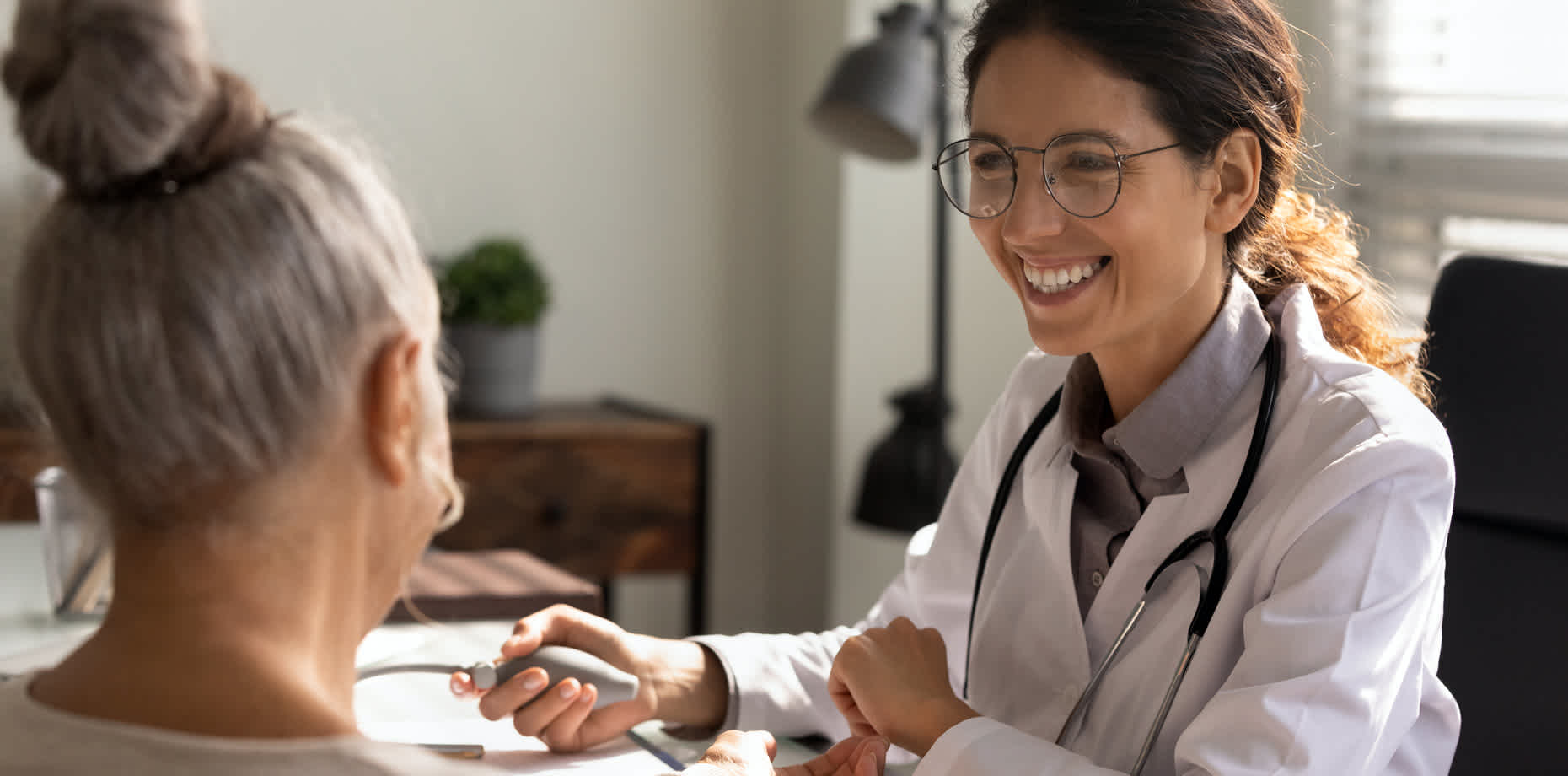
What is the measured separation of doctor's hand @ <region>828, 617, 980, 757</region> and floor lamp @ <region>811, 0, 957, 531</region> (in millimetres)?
1473

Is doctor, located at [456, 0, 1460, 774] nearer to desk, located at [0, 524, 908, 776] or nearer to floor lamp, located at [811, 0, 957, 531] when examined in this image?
desk, located at [0, 524, 908, 776]

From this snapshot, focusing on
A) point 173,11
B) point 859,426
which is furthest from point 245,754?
Result: point 859,426

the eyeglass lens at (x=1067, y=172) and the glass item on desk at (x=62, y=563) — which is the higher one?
the eyeglass lens at (x=1067, y=172)

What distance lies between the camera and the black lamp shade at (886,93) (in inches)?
101

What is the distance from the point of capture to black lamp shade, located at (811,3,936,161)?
8.43 ft

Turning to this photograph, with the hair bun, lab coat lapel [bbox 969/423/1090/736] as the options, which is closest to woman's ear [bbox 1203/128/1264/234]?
lab coat lapel [bbox 969/423/1090/736]

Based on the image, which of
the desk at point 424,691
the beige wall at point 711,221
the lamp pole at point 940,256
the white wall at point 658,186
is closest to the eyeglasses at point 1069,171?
the desk at point 424,691

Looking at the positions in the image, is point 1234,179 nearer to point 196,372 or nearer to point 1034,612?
point 1034,612

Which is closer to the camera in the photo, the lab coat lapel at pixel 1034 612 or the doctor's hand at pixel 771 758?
the doctor's hand at pixel 771 758

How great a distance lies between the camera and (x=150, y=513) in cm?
74

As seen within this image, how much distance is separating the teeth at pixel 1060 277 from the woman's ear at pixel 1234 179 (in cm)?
11

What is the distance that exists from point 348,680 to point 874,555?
2479mm

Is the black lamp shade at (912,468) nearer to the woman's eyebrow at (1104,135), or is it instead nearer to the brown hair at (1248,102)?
Answer: the brown hair at (1248,102)

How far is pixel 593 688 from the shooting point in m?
1.19
